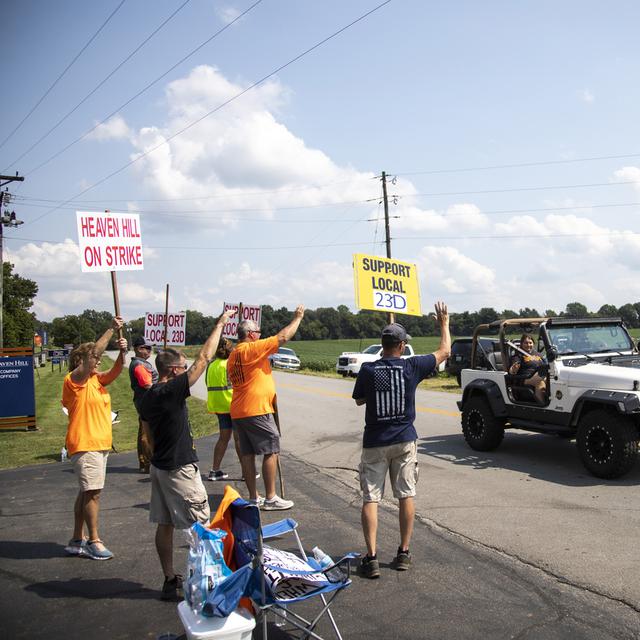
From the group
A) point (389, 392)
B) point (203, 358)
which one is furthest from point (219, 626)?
point (389, 392)

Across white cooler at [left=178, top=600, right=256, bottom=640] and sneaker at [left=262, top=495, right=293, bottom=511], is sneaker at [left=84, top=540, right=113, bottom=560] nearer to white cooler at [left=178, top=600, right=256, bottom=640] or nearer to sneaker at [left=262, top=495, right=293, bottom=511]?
sneaker at [left=262, top=495, right=293, bottom=511]

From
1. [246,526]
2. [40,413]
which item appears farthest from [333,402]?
[246,526]

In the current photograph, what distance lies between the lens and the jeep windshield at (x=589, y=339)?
903 cm

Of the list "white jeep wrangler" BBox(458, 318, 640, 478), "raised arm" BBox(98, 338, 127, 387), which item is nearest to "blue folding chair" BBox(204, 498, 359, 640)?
"raised arm" BBox(98, 338, 127, 387)

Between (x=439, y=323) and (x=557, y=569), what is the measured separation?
2095mm

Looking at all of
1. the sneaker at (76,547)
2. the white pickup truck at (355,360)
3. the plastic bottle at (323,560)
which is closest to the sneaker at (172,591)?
the plastic bottle at (323,560)

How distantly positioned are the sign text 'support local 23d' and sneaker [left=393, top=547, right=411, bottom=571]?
5.07m

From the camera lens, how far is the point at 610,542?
18.2 ft

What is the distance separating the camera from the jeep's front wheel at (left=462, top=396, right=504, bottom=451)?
31.6 ft

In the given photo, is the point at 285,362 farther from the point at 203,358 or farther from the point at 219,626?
the point at 219,626

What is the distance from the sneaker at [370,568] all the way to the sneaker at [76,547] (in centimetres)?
243

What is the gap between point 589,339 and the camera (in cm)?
927

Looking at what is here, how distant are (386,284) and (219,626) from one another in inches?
285

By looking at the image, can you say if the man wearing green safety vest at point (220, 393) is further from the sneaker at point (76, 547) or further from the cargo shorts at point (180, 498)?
the cargo shorts at point (180, 498)
